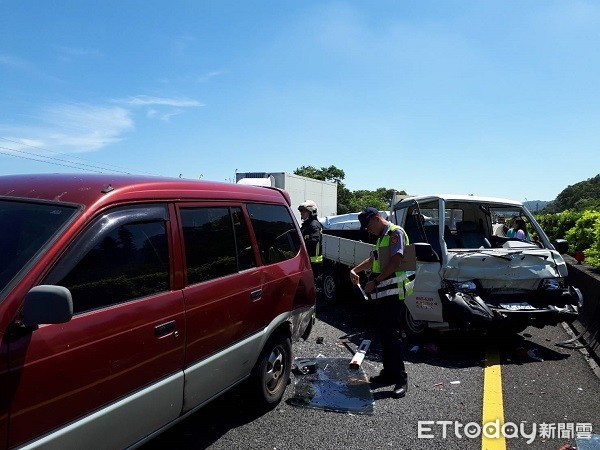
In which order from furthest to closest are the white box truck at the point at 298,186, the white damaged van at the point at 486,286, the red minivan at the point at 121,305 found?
1. the white box truck at the point at 298,186
2. the white damaged van at the point at 486,286
3. the red minivan at the point at 121,305

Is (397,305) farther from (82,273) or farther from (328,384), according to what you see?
(82,273)

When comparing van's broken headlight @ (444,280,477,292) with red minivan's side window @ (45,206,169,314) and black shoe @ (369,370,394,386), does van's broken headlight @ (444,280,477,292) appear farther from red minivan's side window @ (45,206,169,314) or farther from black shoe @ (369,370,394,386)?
red minivan's side window @ (45,206,169,314)

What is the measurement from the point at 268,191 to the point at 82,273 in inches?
96.2

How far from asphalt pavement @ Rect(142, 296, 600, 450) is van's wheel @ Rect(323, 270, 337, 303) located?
305cm

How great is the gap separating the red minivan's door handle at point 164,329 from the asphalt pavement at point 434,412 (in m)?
1.20

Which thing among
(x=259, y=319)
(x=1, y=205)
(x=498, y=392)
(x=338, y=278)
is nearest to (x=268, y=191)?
(x=259, y=319)

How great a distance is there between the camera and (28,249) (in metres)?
2.33

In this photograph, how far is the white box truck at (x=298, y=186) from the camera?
17378mm

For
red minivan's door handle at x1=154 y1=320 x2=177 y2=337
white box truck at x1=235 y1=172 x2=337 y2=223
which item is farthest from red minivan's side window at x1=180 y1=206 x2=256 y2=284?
white box truck at x1=235 y1=172 x2=337 y2=223

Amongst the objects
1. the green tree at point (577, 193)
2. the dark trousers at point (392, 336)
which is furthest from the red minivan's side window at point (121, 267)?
the green tree at point (577, 193)

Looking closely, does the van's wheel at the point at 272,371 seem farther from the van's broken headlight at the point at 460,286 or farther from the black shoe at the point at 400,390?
the van's broken headlight at the point at 460,286

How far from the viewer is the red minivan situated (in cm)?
212

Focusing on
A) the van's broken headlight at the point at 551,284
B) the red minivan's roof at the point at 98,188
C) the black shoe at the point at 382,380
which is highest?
the red minivan's roof at the point at 98,188

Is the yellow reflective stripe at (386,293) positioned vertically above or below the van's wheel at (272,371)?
above
